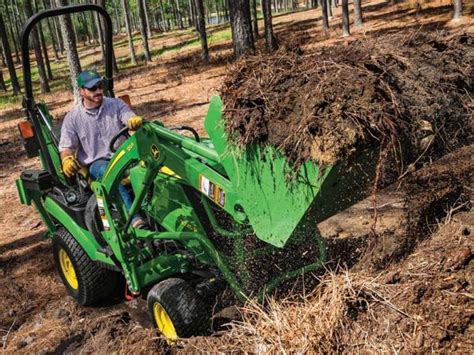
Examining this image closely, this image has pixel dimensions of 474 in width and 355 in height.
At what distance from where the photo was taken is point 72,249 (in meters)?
4.69

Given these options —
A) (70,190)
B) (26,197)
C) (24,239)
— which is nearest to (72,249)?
(70,190)

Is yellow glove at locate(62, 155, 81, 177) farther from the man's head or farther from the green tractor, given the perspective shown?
the man's head

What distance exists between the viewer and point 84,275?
4.66m

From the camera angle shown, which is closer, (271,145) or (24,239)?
(271,145)

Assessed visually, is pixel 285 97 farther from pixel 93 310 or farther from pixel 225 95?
pixel 93 310

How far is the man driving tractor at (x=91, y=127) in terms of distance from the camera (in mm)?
4559

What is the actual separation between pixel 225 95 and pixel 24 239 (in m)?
4.81

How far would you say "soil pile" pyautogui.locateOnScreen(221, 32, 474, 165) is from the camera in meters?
2.53

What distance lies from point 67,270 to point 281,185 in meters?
3.12

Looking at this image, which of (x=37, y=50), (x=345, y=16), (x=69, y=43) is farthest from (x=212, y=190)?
(x=37, y=50)

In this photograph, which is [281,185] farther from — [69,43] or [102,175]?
[69,43]

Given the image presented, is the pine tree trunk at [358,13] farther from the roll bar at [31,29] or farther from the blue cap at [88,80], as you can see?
the blue cap at [88,80]

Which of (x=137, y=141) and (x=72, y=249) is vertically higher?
(x=137, y=141)

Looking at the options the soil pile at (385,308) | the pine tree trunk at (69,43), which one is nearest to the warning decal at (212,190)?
the soil pile at (385,308)
